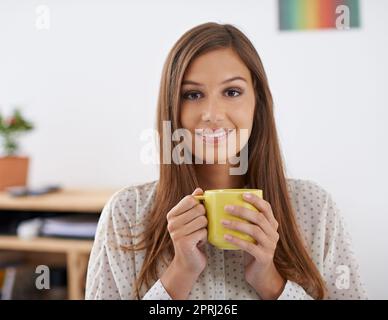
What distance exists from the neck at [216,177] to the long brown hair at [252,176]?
0.02m

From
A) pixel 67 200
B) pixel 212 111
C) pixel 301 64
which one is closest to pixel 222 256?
pixel 212 111

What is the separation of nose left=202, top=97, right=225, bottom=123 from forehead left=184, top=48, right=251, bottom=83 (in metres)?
0.03

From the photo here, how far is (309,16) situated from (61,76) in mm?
497

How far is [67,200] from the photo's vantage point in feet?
4.00

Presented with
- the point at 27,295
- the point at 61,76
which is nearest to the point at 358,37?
the point at 61,76

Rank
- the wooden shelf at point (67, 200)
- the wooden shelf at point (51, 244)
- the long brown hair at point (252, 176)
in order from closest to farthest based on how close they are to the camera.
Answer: the long brown hair at point (252, 176)
the wooden shelf at point (67, 200)
the wooden shelf at point (51, 244)

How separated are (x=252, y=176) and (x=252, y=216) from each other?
0.50 ft

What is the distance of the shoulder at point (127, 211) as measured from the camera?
65 centimetres

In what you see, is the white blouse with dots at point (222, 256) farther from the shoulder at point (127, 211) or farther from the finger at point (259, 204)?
the finger at point (259, 204)

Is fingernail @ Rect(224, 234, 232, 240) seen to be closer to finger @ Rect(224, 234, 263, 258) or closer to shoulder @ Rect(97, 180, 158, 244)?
finger @ Rect(224, 234, 263, 258)

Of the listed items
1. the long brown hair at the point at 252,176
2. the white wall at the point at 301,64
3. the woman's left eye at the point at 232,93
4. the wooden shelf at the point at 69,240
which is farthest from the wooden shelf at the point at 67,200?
the woman's left eye at the point at 232,93

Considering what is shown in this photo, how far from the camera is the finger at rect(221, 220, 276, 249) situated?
19.9 inches

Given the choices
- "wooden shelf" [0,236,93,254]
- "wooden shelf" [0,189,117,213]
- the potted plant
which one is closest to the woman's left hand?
"wooden shelf" [0,189,117,213]

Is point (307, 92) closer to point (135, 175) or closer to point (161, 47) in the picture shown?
point (161, 47)
